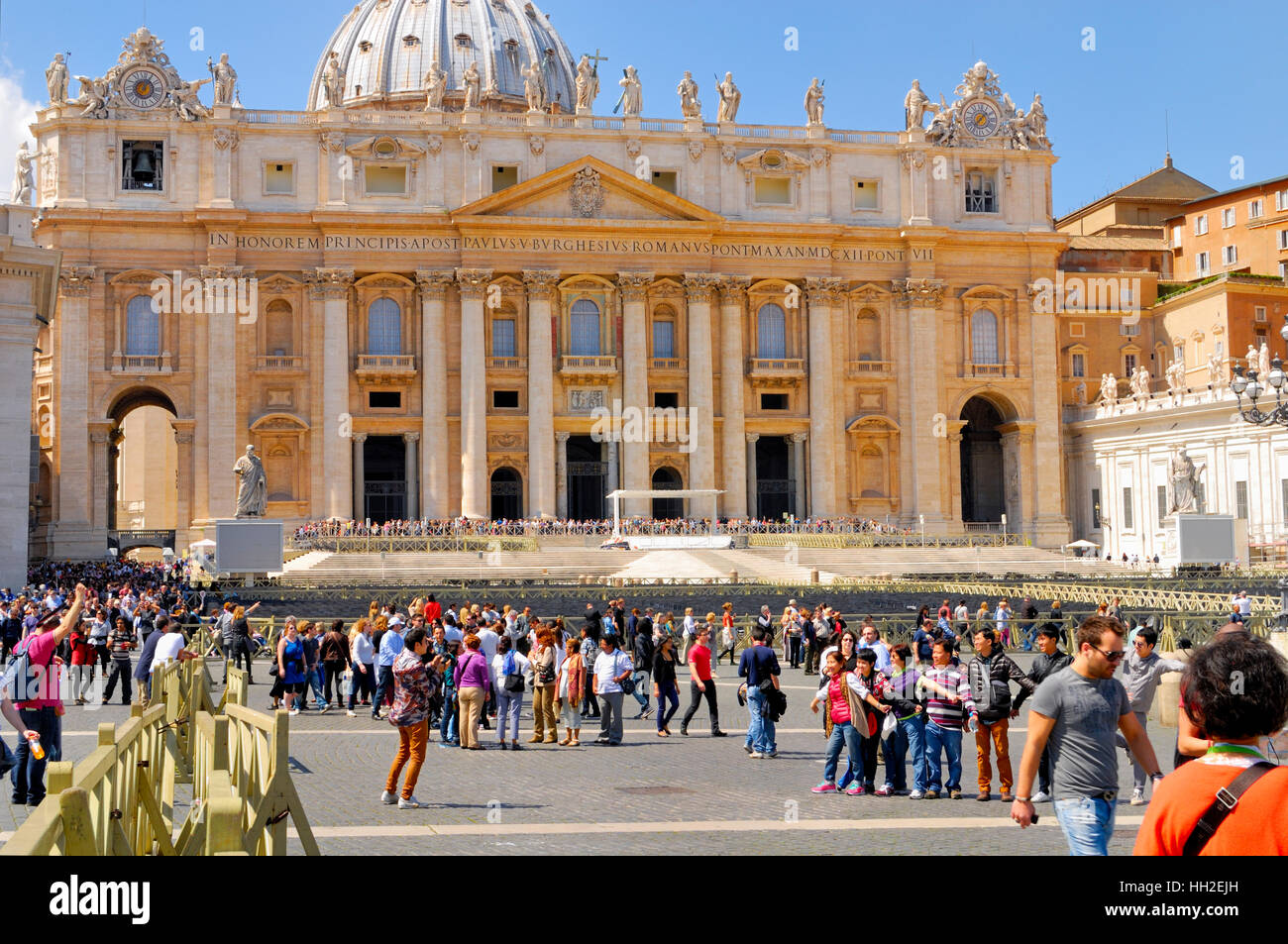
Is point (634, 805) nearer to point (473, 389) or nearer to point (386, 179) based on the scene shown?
point (473, 389)

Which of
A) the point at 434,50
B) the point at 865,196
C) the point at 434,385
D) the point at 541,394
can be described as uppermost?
the point at 434,50

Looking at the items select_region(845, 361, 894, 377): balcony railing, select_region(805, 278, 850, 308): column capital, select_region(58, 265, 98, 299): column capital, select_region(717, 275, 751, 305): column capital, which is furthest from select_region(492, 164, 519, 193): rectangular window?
select_region(58, 265, 98, 299): column capital

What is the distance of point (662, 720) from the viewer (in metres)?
18.4

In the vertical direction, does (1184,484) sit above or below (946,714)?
above

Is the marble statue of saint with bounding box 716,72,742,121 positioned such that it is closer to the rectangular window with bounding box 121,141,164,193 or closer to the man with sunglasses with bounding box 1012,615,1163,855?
the rectangular window with bounding box 121,141,164,193

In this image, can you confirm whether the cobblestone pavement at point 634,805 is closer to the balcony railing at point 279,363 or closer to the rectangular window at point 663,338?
the balcony railing at point 279,363

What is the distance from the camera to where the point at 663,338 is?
224ft

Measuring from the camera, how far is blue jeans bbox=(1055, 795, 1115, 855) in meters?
7.34

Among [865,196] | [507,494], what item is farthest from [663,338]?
[865,196]

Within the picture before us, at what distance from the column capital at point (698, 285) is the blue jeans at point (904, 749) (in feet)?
177

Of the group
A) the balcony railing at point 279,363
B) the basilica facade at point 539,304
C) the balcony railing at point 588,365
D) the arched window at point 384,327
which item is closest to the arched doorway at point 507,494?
the basilica facade at point 539,304

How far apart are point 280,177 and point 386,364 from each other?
10.1m
